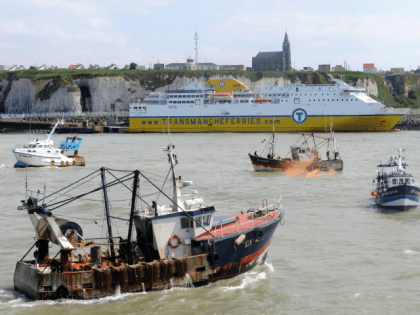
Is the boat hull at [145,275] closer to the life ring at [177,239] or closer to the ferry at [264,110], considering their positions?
the life ring at [177,239]

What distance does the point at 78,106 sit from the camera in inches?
4717

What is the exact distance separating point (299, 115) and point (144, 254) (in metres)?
77.2

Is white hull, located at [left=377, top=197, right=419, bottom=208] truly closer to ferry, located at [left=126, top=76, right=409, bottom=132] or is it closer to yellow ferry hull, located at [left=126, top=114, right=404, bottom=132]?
yellow ferry hull, located at [left=126, top=114, right=404, bottom=132]

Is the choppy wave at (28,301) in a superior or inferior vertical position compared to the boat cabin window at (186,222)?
inferior

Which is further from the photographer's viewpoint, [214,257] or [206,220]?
[206,220]

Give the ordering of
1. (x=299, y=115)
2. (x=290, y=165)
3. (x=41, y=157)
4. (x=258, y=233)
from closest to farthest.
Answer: (x=258, y=233) → (x=290, y=165) → (x=41, y=157) → (x=299, y=115)

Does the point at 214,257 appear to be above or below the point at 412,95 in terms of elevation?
below

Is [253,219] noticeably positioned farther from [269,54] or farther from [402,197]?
[269,54]

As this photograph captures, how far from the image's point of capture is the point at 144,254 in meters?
16.4

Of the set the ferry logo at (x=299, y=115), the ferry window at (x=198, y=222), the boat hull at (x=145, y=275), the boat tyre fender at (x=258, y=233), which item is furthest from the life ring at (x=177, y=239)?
the ferry logo at (x=299, y=115)

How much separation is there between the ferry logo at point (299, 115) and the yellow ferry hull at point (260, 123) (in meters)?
0.53

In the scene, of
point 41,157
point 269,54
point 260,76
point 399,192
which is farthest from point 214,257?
point 269,54

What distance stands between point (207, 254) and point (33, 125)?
285 feet

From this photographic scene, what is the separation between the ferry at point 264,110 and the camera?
89.4m
